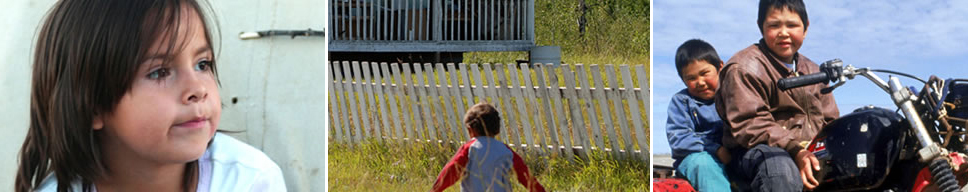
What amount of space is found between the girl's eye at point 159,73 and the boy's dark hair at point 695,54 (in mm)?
1464

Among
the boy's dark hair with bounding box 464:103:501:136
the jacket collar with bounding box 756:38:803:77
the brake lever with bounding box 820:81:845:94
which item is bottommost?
the boy's dark hair with bounding box 464:103:501:136

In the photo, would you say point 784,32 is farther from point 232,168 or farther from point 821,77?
point 232,168

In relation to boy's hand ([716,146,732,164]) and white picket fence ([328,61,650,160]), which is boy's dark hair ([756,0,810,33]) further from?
white picket fence ([328,61,650,160])

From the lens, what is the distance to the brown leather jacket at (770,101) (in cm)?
285

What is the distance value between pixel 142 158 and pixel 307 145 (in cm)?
44

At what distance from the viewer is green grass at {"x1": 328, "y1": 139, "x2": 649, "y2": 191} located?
437 centimetres

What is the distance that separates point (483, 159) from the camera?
3.42 meters

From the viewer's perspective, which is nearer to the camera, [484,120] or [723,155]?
[723,155]

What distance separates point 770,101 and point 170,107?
66.1 inches

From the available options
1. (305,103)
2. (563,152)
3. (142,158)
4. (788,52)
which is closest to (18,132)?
(142,158)

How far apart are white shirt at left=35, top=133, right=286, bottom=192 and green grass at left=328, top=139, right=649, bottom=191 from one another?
1.68 metres

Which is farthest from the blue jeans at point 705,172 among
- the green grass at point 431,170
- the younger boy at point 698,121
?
the green grass at point 431,170

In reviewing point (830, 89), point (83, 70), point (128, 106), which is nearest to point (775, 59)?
point (830, 89)

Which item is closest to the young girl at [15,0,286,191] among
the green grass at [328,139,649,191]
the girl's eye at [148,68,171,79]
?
the girl's eye at [148,68,171,79]
